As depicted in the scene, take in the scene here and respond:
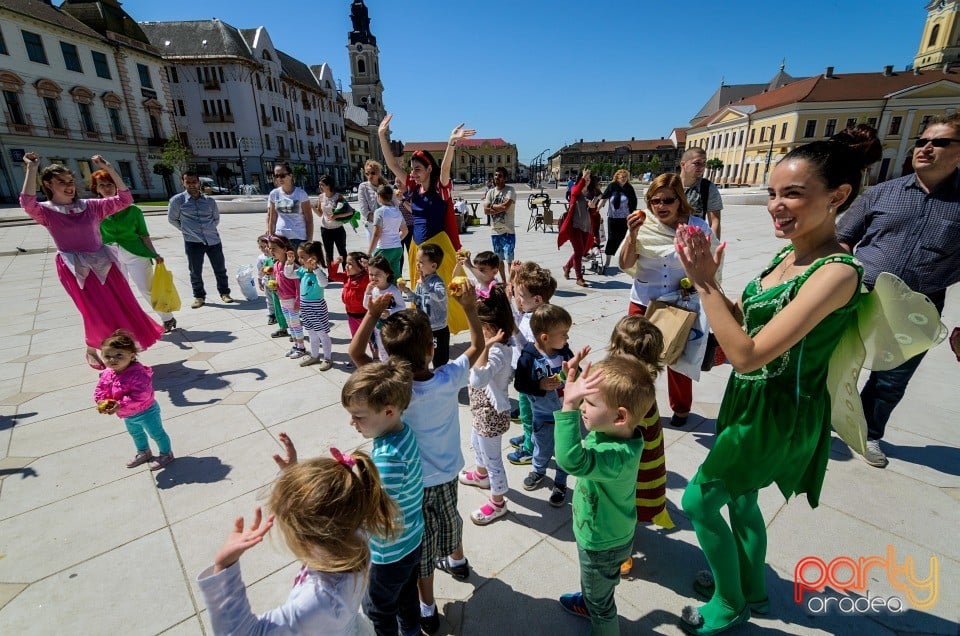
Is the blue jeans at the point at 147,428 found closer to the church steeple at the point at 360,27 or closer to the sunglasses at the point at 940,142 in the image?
the sunglasses at the point at 940,142

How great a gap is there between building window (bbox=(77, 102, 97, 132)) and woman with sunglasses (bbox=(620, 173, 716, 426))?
4815 cm

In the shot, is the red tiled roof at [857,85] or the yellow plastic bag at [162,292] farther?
the red tiled roof at [857,85]

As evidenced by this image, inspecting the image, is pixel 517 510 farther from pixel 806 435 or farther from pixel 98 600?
pixel 98 600

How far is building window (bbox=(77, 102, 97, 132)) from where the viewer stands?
34750 mm

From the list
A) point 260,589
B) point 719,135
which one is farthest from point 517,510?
point 719,135

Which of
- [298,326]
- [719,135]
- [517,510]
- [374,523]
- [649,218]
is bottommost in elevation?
[517,510]

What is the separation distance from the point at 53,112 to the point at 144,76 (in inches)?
364

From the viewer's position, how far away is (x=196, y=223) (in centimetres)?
704

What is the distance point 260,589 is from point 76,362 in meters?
4.71

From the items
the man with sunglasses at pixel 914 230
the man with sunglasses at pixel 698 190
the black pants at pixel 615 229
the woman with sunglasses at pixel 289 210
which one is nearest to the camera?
the man with sunglasses at pixel 914 230

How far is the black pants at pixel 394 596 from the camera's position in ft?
5.83

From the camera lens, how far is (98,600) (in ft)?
7.32

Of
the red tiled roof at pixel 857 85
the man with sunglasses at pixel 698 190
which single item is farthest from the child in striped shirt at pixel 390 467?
the red tiled roof at pixel 857 85

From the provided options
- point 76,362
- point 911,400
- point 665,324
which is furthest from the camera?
point 76,362
